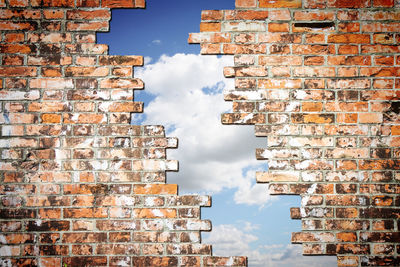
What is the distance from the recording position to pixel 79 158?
7.41 ft

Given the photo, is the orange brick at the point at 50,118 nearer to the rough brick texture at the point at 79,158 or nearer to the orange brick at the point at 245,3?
the rough brick texture at the point at 79,158

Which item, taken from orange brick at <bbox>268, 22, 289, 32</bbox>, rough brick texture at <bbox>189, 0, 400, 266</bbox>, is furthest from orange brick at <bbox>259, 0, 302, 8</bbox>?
orange brick at <bbox>268, 22, 289, 32</bbox>

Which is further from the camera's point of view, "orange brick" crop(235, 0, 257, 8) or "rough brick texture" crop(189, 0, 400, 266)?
"orange brick" crop(235, 0, 257, 8)

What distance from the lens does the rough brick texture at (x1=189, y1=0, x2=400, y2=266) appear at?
221 cm

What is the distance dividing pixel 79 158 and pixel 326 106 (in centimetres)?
188

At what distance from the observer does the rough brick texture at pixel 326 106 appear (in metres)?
2.21

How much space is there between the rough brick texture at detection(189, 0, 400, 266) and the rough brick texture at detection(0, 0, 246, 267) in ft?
2.17

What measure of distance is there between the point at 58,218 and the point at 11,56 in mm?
1294

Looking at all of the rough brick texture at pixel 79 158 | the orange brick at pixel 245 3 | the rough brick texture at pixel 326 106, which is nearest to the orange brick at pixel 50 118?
the rough brick texture at pixel 79 158

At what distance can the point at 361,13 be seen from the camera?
240 centimetres

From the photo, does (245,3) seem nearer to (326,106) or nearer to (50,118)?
(326,106)

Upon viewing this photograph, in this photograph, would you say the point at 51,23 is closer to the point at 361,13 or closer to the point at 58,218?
the point at 58,218

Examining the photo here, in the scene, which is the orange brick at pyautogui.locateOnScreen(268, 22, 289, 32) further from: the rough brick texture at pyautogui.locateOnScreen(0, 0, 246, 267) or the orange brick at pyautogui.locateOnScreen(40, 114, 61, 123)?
the orange brick at pyautogui.locateOnScreen(40, 114, 61, 123)

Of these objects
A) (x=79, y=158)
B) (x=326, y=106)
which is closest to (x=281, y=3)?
(x=326, y=106)
